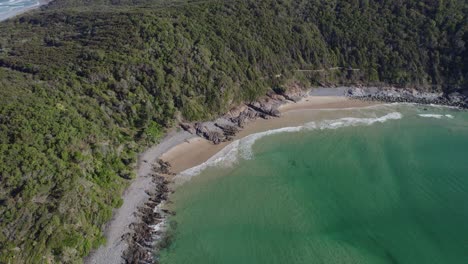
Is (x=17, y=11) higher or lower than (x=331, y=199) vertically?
higher

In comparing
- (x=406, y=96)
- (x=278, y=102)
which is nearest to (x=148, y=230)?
(x=278, y=102)

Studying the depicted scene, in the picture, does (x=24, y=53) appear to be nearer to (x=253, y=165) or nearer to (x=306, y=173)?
(x=253, y=165)

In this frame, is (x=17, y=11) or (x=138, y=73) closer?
(x=138, y=73)

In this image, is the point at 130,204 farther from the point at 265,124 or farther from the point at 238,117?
the point at 265,124

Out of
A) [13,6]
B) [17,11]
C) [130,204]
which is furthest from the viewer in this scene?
[13,6]

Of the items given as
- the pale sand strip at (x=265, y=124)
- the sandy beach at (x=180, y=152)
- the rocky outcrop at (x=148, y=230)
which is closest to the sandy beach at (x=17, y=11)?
the sandy beach at (x=180, y=152)

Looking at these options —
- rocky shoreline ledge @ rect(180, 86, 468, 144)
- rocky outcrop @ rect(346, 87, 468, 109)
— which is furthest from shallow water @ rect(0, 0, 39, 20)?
rocky outcrop @ rect(346, 87, 468, 109)
